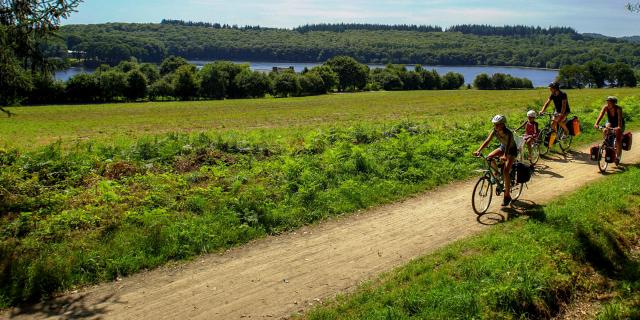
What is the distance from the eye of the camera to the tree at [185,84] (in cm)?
10302

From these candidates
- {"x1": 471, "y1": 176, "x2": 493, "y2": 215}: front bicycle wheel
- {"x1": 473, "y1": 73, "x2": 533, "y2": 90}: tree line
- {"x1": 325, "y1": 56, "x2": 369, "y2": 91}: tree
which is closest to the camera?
{"x1": 471, "y1": 176, "x2": 493, "y2": 215}: front bicycle wheel

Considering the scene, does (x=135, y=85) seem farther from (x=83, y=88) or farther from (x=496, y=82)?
(x=496, y=82)

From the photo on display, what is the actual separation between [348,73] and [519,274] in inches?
5073

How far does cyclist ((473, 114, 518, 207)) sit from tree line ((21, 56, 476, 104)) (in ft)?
258

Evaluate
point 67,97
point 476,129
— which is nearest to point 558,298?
point 476,129

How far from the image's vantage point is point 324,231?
10055 millimetres

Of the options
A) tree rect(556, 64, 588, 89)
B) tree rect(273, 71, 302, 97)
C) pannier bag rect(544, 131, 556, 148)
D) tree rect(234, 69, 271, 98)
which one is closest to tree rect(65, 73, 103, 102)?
tree rect(234, 69, 271, 98)

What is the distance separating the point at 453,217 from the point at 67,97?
95921mm

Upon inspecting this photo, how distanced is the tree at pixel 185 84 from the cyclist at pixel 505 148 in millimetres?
98823

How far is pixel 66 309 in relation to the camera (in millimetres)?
7078

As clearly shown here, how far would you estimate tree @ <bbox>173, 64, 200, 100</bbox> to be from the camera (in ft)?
338

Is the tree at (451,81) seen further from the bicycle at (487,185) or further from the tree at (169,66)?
the bicycle at (487,185)

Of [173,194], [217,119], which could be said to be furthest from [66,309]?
[217,119]

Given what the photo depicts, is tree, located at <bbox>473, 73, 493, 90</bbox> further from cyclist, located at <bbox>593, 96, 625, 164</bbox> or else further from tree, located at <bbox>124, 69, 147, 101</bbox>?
Answer: cyclist, located at <bbox>593, 96, 625, 164</bbox>
